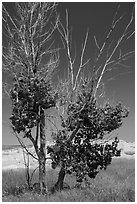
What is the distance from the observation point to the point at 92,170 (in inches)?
368

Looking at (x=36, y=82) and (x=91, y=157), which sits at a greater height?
(x=36, y=82)

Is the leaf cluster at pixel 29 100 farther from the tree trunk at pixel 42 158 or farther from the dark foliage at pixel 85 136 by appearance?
the dark foliage at pixel 85 136

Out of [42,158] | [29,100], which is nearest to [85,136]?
[42,158]

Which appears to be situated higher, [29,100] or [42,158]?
[29,100]

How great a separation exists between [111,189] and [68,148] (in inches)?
66.3

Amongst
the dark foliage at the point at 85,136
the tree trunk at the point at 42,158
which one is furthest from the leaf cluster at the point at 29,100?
the dark foliage at the point at 85,136

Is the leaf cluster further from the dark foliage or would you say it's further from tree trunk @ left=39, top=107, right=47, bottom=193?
the dark foliage

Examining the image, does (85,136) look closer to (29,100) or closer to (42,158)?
(42,158)

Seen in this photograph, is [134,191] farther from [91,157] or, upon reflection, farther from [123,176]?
[123,176]

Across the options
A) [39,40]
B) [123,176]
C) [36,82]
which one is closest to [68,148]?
[36,82]

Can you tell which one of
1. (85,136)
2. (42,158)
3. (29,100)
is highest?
(29,100)

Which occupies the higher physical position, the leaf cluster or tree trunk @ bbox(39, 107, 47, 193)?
the leaf cluster

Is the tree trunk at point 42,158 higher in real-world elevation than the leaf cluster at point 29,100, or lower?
lower

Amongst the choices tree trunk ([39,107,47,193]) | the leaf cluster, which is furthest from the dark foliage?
the leaf cluster
